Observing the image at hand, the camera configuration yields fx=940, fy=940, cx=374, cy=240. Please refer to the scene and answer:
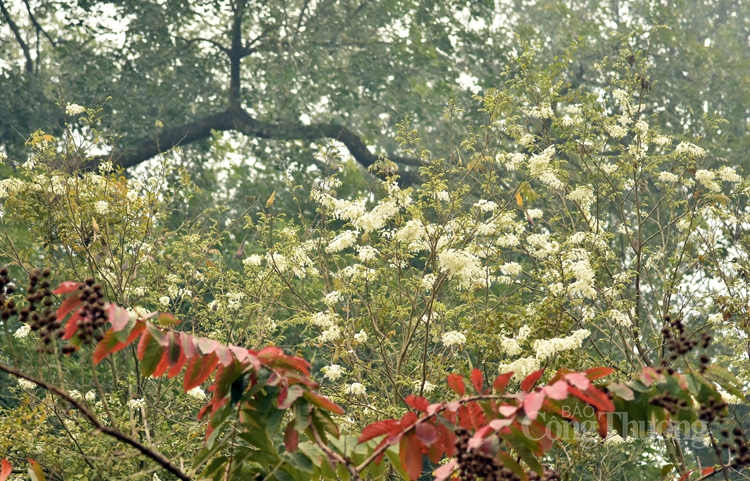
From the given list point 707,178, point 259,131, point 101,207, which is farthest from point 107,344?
point 259,131

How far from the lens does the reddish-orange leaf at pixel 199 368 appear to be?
2.93 meters

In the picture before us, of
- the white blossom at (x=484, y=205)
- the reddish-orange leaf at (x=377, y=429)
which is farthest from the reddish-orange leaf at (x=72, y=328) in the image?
the white blossom at (x=484, y=205)

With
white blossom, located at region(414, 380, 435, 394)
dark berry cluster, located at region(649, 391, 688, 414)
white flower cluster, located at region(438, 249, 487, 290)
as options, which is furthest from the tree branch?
dark berry cluster, located at region(649, 391, 688, 414)

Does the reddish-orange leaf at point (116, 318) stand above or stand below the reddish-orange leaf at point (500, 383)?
above

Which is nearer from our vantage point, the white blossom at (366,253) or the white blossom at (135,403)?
the white blossom at (366,253)

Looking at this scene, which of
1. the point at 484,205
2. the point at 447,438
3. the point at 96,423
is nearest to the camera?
the point at 96,423

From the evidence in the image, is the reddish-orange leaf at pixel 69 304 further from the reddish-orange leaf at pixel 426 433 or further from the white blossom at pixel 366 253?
the white blossom at pixel 366 253

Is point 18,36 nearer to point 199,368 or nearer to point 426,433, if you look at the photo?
point 199,368

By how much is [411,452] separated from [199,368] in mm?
714

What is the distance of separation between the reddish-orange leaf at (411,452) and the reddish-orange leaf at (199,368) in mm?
643

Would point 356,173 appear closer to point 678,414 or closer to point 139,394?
point 139,394

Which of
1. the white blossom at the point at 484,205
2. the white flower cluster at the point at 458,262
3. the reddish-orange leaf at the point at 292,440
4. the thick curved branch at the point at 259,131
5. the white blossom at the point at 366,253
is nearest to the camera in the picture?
the reddish-orange leaf at the point at 292,440

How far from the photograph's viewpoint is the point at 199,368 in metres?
2.95

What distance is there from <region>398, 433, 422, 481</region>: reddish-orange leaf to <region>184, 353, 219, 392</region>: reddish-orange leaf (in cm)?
64
